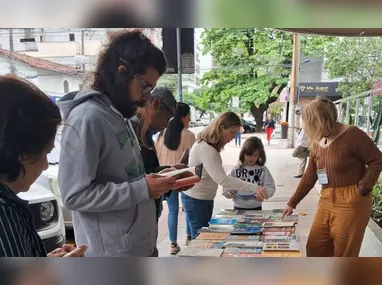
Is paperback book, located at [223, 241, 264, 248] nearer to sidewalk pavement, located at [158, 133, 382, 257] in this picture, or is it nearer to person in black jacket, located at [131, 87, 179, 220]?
sidewalk pavement, located at [158, 133, 382, 257]

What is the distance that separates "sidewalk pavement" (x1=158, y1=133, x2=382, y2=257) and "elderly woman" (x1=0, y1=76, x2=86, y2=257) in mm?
1239

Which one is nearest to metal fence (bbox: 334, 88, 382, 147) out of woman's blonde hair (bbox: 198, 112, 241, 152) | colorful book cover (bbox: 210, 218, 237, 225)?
woman's blonde hair (bbox: 198, 112, 241, 152)

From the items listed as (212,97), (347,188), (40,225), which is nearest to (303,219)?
(347,188)

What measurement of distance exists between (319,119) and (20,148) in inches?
67.2

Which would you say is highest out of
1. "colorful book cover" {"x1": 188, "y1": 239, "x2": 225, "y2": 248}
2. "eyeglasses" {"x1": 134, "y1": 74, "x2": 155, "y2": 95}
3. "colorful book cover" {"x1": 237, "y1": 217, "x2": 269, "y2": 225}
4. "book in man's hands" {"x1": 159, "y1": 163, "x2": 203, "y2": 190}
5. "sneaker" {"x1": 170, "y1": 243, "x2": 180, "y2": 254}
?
"eyeglasses" {"x1": 134, "y1": 74, "x2": 155, "y2": 95}

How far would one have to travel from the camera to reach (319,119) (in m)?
2.04

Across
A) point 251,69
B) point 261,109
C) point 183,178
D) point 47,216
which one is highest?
point 251,69

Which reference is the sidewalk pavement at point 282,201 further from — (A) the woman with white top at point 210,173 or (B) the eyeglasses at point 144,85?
(B) the eyeglasses at point 144,85

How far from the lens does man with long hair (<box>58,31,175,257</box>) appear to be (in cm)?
93

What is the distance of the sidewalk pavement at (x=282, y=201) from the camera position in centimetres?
284

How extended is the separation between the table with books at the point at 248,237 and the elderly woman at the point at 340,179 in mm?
187

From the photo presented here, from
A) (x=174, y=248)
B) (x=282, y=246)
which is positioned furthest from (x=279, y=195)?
(x=282, y=246)

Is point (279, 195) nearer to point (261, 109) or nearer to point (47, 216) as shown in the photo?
point (47, 216)

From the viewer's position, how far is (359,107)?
5.04m
